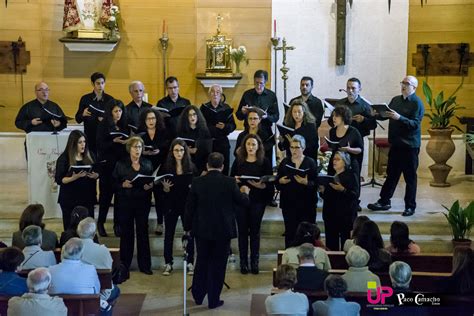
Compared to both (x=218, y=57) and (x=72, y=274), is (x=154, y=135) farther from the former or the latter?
(x=218, y=57)

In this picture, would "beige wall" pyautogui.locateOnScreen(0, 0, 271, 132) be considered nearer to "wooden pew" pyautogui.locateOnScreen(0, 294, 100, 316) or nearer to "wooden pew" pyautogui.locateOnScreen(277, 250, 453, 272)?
"wooden pew" pyautogui.locateOnScreen(277, 250, 453, 272)

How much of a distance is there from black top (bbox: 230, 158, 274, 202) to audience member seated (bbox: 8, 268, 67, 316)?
3.12m

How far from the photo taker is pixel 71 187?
7.73 metres

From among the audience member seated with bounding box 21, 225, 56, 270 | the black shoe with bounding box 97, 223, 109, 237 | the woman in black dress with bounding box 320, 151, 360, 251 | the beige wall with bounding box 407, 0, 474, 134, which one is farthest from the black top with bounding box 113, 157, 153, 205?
the beige wall with bounding box 407, 0, 474, 134

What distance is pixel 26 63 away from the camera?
461 inches

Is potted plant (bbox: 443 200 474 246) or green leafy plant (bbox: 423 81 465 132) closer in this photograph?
potted plant (bbox: 443 200 474 246)

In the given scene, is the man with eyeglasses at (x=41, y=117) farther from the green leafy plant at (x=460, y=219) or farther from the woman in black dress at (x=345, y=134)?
the green leafy plant at (x=460, y=219)

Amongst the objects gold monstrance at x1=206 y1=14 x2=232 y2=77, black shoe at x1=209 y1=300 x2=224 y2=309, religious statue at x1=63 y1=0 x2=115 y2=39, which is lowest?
black shoe at x1=209 y1=300 x2=224 y2=309

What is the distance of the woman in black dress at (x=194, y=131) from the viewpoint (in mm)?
8102

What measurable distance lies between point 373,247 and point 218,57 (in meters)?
5.81

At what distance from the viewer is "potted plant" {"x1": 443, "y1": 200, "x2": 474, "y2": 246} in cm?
779

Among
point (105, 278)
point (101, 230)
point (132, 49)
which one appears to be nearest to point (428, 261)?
point (105, 278)

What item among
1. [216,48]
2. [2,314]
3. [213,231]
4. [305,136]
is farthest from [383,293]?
[216,48]

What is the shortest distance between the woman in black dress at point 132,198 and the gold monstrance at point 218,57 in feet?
12.2
